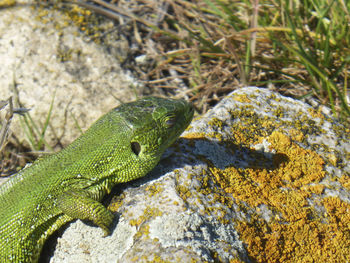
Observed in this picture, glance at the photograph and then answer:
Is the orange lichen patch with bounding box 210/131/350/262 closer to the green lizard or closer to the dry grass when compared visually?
the green lizard

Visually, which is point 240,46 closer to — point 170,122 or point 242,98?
point 242,98

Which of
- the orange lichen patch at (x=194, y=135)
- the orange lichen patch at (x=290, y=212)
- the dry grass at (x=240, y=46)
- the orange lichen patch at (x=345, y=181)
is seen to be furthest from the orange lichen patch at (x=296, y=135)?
the orange lichen patch at (x=194, y=135)

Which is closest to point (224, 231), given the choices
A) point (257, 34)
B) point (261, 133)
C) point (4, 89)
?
point (261, 133)

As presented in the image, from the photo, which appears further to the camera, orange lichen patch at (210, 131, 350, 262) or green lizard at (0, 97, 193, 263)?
green lizard at (0, 97, 193, 263)

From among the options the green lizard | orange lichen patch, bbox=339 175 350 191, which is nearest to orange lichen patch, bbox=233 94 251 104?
the green lizard

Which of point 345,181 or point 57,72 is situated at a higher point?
point 57,72

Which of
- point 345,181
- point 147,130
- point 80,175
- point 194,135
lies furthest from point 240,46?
point 80,175

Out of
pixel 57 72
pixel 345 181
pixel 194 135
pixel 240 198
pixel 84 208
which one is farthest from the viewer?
pixel 57 72
